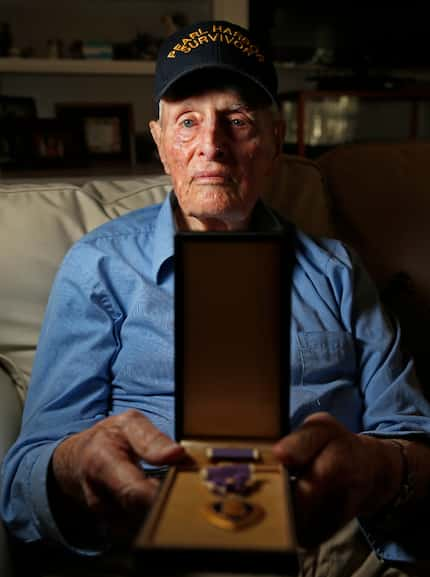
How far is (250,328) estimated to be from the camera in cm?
58

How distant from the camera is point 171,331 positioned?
93 cm

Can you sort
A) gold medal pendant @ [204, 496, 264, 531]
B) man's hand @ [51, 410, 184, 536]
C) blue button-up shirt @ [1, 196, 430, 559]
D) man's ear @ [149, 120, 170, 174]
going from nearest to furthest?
gold medal pendant @ [204, 496, 264, 531] → man's hand @ [51, 410, 184, 536] → blue button-up shirt @ [1, 196, 430, 559] → man's ear @ [149, 120, 170, 174]

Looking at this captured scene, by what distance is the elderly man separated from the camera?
815 mm

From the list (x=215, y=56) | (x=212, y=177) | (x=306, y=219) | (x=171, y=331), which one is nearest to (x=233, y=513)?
(x=171, y=331)

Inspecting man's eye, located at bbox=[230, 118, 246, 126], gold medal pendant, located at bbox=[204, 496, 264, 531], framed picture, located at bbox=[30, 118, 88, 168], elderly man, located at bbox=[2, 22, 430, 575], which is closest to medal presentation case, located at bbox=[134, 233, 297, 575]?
gold medal pendant, located at bbox=[204, 496, 264, 531]

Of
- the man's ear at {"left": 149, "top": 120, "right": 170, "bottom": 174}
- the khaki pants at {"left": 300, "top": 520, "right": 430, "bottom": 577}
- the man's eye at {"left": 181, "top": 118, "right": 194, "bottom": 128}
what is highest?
the man's eye at {"left": 181, "top": 118, "right": 194, "bottom": 128}

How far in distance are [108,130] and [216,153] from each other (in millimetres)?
1828

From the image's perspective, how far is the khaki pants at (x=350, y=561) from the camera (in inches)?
34.4

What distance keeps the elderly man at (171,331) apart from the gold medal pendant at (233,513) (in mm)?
309

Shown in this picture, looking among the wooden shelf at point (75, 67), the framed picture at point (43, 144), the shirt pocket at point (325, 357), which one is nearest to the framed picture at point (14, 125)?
the framed picture at point (43, 144)

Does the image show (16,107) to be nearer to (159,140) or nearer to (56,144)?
(56,144)

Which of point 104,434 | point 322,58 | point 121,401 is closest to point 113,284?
point 121,401

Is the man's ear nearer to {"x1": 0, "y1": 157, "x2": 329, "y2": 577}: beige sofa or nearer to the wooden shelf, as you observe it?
{"x1": 0, "y1": 157, "x2": 329, "y2": 577}: beige sofa

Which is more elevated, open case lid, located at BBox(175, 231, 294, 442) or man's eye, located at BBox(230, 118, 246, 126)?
man's eye, located at BBox(230, 118, 246, 126)
